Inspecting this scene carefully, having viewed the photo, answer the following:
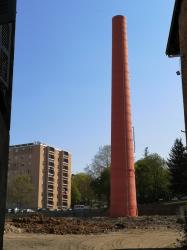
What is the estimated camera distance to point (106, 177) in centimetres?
7000

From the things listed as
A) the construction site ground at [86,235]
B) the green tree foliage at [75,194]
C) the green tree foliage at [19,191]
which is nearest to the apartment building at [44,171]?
the green tree foliage at [75,194]

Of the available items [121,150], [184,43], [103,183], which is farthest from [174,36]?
[103,183]

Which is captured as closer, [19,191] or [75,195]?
[19,191]

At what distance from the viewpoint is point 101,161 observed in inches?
2867

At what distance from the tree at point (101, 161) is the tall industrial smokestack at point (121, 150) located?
94.0ft

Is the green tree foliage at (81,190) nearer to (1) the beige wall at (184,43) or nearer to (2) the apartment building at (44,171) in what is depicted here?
(2) the apartment building at (44,171)

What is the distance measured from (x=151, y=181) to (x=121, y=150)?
1127 inches

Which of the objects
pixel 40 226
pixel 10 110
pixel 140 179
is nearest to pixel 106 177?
pixel 140 179

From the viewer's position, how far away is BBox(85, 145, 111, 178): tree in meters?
71.0

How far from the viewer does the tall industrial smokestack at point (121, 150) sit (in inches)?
1614

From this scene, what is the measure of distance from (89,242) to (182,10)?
466 inches

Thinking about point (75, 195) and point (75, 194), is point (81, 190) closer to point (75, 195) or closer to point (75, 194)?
point (75, 194)

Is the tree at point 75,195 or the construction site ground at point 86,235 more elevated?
the tree at point 75,195

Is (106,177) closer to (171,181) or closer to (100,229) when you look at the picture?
(171,181)
